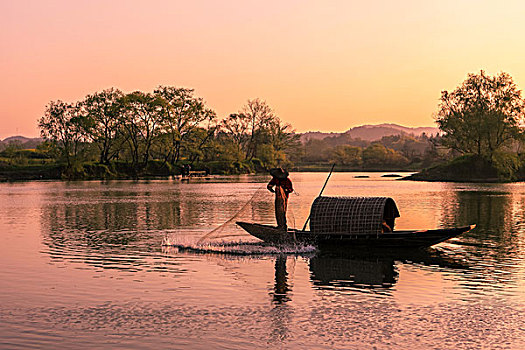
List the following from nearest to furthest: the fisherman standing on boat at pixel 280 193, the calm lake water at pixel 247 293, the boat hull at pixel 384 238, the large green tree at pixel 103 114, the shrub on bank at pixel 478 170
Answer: the calm lake water at pixel 247 293 → the boat hull at pixel 384 238 → the fisherman standing on boat at pixel 280 193 → the shrub on bank at pixel 478 170 → the large green tree at pixel 103 114

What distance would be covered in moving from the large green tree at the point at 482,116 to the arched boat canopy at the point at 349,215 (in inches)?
3125

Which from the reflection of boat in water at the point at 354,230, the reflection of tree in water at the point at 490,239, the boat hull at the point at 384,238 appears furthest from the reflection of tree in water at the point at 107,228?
the reflection of tree in water at the point at 490,239

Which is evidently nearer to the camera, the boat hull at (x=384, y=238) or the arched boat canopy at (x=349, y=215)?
the boat hull at (x=384, y=238)

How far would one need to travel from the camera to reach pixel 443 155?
13575 centimetres

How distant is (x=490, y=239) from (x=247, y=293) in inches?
585

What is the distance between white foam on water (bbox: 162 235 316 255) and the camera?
73.4ft

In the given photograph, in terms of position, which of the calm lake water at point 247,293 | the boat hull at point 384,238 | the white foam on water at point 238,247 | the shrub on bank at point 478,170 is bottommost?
the calm lake water at point 247,293

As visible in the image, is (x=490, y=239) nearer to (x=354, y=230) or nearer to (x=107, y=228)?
(x=354, y=230)

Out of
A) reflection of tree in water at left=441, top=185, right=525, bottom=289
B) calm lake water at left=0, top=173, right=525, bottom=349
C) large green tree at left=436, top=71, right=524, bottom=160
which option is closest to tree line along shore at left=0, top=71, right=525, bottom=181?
large green tree at left=436, top=71, right=524, bottom=160

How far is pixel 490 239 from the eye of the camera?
26.9 metres

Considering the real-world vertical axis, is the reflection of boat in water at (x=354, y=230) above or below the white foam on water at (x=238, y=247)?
above

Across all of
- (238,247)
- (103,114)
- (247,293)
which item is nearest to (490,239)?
(238,247)

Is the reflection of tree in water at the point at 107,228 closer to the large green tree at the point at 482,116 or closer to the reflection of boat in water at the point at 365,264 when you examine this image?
the reflection of boat in water at the point at 365,264

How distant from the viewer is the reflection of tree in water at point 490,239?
18.0 m
